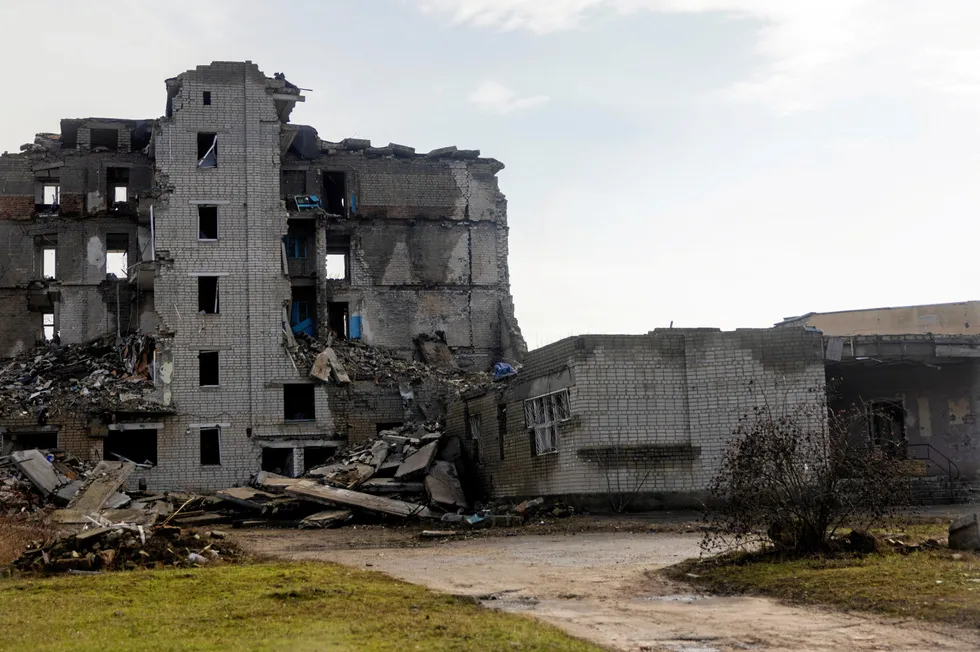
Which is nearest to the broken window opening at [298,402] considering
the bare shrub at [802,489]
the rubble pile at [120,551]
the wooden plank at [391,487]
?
the wooden plank at [391,487]

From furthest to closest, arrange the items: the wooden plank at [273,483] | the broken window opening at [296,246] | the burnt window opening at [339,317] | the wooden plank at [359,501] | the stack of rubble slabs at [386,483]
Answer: the burnt window opening at [339,317], the broken window opening at [296,246], the wooden plank at [273,483], the stack of rubble slabs at [386,483], the wooden plank at [359,501]

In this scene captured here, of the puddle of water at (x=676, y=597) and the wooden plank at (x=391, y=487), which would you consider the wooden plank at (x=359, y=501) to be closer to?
the wooden plank at (x=391, y=487)

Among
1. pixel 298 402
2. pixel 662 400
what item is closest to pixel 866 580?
pixel 662 400

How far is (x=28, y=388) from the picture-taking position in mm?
35125

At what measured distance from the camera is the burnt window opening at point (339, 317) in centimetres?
4153

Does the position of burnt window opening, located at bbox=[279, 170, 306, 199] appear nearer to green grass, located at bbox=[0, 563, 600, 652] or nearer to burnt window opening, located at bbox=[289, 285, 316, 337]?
burnt window opening, located at bbox=[289, 285, 316, 337]

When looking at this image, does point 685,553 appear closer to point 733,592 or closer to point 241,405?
point 733,592

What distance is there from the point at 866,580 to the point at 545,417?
47.9 feet

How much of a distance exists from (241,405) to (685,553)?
70.8 feet

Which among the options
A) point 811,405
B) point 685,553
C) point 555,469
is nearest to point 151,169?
point 555,469

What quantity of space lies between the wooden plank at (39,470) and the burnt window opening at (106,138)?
17.6 m

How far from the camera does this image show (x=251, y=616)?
10539 mm

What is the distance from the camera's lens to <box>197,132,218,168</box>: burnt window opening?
118 ft

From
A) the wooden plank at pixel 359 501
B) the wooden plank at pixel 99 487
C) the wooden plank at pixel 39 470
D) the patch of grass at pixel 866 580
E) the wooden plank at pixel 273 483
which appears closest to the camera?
the patch of grass at pixel 866 580
